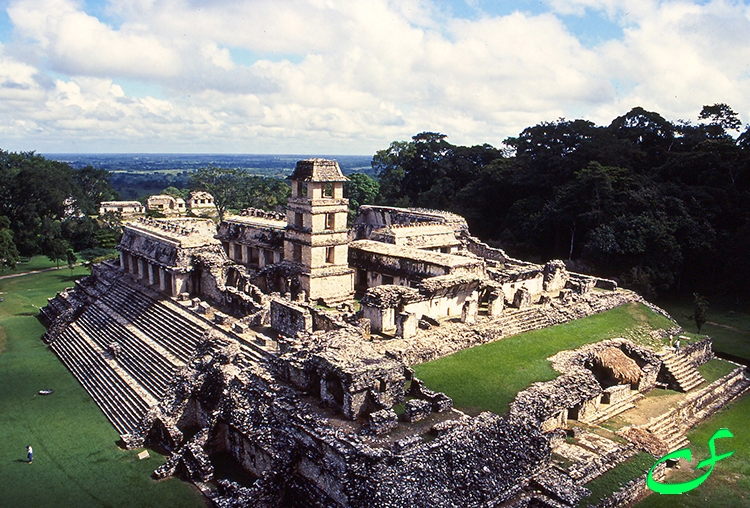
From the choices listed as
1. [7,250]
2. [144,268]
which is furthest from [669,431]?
[7,250]

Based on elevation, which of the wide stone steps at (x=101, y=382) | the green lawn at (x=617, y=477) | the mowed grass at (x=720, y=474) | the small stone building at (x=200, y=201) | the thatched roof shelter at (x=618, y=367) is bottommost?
the mowed grass at (x=720, y=474)

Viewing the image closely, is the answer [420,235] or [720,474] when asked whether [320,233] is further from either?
[720,474]

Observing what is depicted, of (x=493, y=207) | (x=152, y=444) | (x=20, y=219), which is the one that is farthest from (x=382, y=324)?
(x=20, y=219)

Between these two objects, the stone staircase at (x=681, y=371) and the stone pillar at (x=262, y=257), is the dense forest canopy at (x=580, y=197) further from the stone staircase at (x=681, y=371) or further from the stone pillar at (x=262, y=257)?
the stone pillar at (x=262, y=257)

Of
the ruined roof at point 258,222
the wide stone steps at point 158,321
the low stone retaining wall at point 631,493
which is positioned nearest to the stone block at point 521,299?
the low stone retaining wall at point 631,493

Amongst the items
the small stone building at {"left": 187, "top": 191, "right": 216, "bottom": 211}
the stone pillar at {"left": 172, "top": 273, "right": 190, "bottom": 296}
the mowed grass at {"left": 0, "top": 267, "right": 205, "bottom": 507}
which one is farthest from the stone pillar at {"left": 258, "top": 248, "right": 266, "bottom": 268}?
the small stone building at {"left": 187, "top": 191, "right": 216, "bottom": 211}
